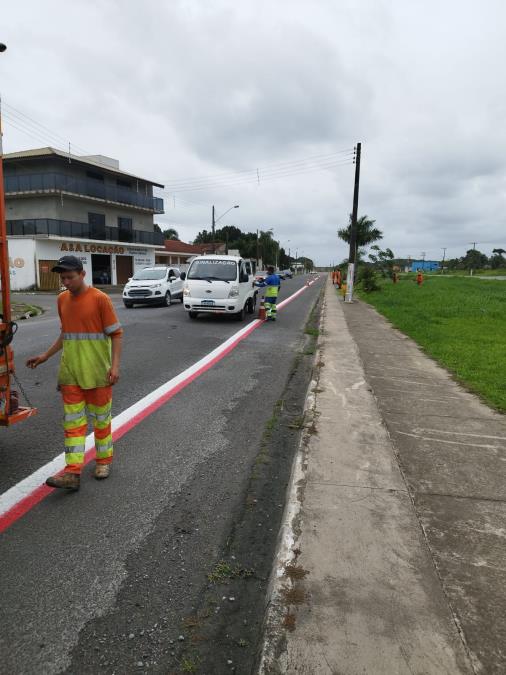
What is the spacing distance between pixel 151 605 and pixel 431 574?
1481 millimetres

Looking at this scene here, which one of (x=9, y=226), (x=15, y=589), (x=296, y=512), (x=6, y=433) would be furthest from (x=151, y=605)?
(x=9, y=226)

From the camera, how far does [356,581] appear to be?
2.44 m

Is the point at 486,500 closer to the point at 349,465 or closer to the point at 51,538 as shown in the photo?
the point at 349,465

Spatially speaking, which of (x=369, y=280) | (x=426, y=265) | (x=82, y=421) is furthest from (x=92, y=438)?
(x=426, y=265)

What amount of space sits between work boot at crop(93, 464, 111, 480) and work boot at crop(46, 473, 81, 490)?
21 centimetres

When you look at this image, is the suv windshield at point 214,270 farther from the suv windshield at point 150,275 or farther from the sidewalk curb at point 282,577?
the sidewalk curb at point 282,577

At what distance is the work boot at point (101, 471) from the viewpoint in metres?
3.66

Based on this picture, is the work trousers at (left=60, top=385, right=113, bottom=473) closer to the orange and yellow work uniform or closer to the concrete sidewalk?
the orange and yellow work uniform

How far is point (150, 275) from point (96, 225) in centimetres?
2183

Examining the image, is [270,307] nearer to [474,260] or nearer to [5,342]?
[5,342]

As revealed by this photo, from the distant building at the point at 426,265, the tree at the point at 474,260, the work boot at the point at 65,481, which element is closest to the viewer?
the work boot at the point at 65,481

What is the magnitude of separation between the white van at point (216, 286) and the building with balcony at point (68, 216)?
75.9 ft

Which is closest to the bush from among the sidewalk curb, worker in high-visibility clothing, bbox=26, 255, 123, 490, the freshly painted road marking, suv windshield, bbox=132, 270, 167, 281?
suv windshield, bbox=132, 270, 167, 281

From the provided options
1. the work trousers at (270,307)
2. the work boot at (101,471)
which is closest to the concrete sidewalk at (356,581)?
the work boot at (101,471)
